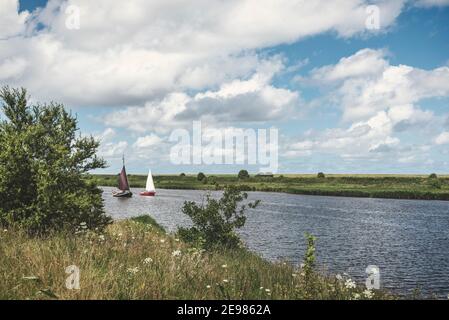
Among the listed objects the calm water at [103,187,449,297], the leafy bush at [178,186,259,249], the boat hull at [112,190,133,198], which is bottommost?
the calm water at [103,187,449,297]

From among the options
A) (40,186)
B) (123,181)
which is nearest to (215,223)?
(40,186)

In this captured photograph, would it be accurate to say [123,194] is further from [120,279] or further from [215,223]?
[120,279]

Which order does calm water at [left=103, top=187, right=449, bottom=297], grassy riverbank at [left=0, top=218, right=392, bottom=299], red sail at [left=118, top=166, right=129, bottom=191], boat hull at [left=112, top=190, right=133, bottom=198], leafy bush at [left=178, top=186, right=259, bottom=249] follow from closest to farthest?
grassy riverbank at [left=0, top=218, right=392, bottom=299] < leafy bush at [left=178, top=186, right=259, bottom=249] < calm water at [left=103, top=187, right=449, bottom=297] < red sail at [left=118, top=166, right=129, bottom=191] < boat hull at [left=112, top=190, right=133, bottom=198]

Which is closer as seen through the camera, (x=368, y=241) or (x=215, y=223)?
(x=215, y=223)

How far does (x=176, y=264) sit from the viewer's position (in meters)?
10.4

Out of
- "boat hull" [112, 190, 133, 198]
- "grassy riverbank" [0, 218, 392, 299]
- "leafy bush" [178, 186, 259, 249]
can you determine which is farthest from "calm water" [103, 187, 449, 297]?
"boat hull" [112, 190, 133, 198]

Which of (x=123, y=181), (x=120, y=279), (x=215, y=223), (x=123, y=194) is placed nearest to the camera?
(x=120, y=279)

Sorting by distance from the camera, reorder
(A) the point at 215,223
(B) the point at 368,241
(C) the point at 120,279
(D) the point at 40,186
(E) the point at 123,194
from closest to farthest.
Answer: (C) the point at 120,279
(D) the point at 40,186
(A) the point at 215,223
(B) the point at 368,241
(E) the point at 123,194

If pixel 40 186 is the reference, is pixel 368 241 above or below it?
below

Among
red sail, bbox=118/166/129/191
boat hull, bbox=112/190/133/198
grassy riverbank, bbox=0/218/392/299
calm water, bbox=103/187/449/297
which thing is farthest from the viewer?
boat hull, bbox=112/190/133/198

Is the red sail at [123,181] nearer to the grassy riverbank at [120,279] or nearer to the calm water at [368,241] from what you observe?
the calm water at [368,241]

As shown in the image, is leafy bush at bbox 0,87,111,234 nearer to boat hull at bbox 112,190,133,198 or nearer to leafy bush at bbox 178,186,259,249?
leafy bush at bbox 178,186,259,249

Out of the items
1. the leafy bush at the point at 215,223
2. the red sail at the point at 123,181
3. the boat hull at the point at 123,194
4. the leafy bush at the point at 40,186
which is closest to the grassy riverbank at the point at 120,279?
the leafy bush at the point at 40,186
